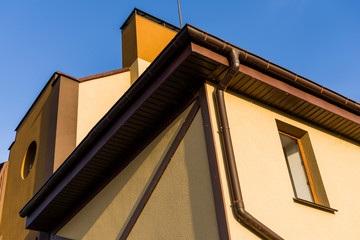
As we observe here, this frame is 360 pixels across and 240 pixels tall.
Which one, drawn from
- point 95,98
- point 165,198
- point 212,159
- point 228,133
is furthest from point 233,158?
point 95,98

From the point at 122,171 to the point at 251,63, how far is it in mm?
3045

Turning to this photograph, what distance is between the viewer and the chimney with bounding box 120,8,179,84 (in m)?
13.6

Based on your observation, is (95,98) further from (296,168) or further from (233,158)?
(233,158)

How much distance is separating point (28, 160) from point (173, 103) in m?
6.93

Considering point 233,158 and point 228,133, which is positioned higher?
point 228,133

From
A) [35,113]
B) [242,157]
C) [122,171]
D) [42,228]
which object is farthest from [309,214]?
[35,113]

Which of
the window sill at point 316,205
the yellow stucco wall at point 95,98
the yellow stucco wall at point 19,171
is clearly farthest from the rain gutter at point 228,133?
the yellow stucco wall at point 19,171

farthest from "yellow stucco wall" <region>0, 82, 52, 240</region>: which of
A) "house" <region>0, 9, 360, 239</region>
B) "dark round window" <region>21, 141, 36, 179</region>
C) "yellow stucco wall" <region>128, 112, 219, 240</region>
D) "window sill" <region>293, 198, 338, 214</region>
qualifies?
"window sill" <region>293, 198, 338, 214</region>

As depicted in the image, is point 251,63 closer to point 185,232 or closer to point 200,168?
point 200,168

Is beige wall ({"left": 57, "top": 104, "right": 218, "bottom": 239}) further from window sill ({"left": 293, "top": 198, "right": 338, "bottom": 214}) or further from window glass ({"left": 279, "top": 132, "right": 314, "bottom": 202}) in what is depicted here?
window glass ({"left": 279, "top": 132, "right": 314, "bottom": 202})

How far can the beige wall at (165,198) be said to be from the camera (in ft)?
19.4

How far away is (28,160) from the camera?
40.8 ft

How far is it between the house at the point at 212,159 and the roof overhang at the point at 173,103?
2 cm

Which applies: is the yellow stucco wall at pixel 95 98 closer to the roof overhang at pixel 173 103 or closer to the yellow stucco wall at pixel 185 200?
the roof overhang at pixel 173 103
